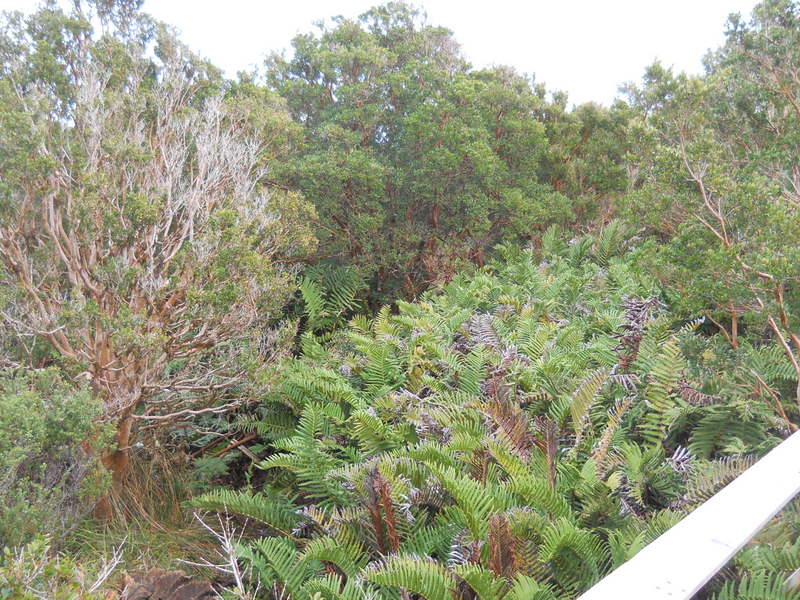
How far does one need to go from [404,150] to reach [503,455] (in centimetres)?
708

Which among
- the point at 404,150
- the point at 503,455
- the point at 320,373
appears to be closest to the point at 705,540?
the point at 503,455

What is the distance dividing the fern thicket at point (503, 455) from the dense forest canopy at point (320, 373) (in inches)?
0.8

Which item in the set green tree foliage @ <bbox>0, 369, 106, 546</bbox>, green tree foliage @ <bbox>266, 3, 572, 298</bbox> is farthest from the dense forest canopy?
green tree foliage @ <bbox>266, 3, 572, 298</bbox>

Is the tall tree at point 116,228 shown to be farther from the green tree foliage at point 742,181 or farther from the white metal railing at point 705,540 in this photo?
the white metal railing at point 705,540

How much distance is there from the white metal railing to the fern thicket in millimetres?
162

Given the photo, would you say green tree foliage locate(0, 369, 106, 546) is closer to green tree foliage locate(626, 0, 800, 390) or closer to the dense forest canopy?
the dense forest canopy

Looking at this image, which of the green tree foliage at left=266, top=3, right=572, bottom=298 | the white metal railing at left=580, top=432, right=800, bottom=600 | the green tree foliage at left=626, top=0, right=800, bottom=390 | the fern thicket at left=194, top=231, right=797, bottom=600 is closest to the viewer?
the white metal railing at left=580, top=432, right=800, bottom=600

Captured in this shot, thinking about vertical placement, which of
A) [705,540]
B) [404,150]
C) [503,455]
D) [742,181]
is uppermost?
[404,150]

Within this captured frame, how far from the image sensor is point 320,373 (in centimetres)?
565

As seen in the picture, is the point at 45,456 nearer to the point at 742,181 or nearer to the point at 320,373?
the point at 320,373

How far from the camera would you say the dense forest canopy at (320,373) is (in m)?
3.23

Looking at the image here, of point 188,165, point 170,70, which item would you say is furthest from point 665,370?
point 170,70

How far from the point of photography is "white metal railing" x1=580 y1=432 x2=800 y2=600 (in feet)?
2.97

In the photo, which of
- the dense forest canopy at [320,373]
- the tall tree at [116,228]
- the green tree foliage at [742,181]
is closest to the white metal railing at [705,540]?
the dense forest canopy at [320,373]
